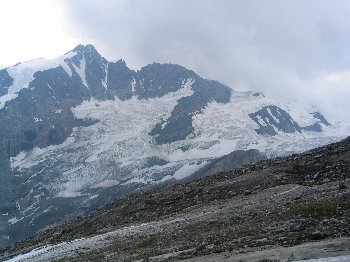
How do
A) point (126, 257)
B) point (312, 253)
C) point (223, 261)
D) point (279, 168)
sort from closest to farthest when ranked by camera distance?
point (312, 253), point (223, 261), point (126, 257), point (279, 168)

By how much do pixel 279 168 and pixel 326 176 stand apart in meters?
14.4

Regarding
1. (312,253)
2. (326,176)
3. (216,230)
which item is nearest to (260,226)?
(216,230)

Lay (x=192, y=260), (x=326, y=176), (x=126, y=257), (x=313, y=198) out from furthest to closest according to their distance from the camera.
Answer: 1. (x=326, y=176)
2. (x=313, y=198)
3. (x=126, y=257)
4. (x=192, y=260)

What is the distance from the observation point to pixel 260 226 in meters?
42.1

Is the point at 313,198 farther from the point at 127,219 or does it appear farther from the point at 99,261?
the point at 127,219

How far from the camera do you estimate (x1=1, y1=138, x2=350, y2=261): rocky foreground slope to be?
107 feet

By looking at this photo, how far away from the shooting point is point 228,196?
73.1m

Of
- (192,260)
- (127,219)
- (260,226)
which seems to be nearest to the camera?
(192,260)

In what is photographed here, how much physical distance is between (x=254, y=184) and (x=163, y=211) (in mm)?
16859

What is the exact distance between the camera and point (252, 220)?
46250mm

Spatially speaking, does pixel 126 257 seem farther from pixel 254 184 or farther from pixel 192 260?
pixel 254 184

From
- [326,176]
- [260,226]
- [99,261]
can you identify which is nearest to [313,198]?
[260,226]

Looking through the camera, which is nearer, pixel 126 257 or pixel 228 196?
pixel 126 257

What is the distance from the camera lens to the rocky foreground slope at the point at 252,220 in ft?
107
